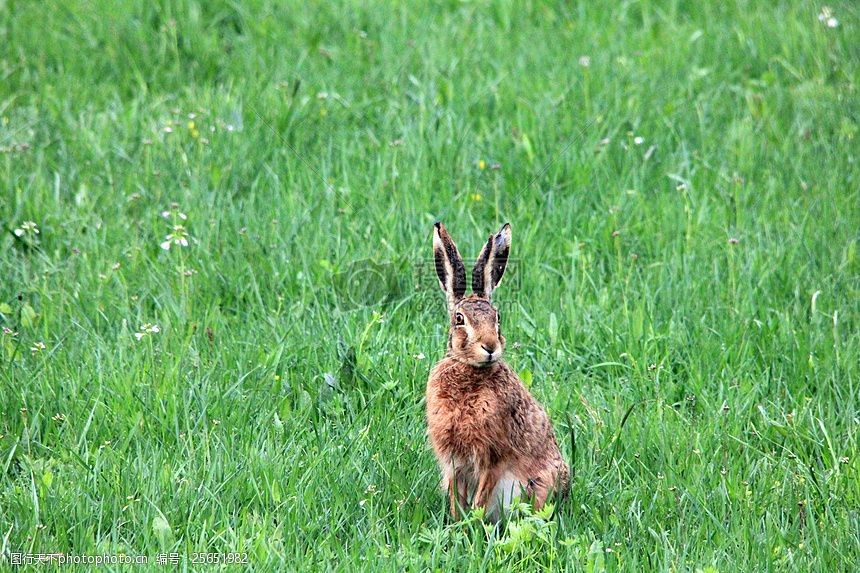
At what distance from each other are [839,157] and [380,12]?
3.31 meters

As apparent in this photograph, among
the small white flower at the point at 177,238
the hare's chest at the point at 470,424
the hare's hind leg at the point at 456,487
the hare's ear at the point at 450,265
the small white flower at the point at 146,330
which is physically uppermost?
the hare's ear at the point at 450,265

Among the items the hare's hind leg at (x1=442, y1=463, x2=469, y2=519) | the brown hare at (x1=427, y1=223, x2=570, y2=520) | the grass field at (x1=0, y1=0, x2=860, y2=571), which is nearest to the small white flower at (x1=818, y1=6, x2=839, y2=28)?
the grass field at (x1=0, y1=0, x2=860, y2=571)

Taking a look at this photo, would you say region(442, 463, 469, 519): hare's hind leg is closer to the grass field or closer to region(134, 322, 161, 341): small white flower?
the grass field

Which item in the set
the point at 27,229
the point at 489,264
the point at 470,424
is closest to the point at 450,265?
the point at 489,264

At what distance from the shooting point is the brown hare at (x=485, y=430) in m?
3.99

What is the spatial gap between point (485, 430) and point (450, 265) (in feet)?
2.20

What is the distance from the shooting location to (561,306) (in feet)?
17.6

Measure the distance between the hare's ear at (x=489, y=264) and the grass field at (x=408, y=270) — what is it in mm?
660

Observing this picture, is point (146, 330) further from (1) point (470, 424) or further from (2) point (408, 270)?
(1) point (470, 424)

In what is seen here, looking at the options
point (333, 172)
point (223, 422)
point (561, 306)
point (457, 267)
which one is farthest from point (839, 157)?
point (223, 422)

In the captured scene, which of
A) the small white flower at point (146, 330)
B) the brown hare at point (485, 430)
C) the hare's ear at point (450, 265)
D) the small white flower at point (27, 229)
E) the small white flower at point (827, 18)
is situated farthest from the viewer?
the small white flower at point (827, 18)

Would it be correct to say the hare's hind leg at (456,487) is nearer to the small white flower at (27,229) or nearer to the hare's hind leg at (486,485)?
the hare's hind leg at (486,485)

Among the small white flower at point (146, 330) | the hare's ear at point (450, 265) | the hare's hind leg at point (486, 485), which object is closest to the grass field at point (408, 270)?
the small white flower at point (146, 330)

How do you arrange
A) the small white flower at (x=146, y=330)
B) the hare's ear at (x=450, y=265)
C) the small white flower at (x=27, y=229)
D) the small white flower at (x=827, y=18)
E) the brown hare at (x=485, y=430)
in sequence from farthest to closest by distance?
the small white flower at (x=827, y=18)
the small white flower at (x=27, y=229)
the small white flower at (x=146, y=330)
the hare's ear at (x=450, y=265)
the brown hare at (x=485, y=430)
